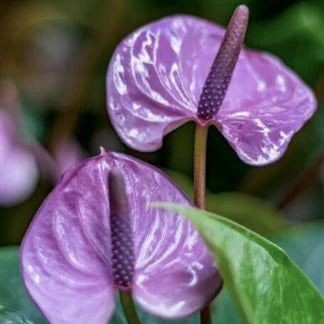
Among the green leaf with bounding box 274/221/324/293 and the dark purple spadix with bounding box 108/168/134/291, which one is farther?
the green leaf with bounding box 274/221/324/293

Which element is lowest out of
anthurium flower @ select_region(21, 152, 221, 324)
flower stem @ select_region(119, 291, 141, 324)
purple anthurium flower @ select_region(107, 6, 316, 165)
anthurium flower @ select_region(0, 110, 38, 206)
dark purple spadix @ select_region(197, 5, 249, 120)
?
anthurium flower @ select_region(0, 110, 38, 206)

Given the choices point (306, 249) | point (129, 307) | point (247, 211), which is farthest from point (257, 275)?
point (247, 211)

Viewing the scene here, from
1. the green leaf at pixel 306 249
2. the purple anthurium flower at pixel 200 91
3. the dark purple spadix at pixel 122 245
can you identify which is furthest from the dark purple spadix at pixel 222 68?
the green leaf at pixel 306 249

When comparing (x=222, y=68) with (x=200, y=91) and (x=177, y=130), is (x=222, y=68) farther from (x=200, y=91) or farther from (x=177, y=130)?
(x=177, y=130)

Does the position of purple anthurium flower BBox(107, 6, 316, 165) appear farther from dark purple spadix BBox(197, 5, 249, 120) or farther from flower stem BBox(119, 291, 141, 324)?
flower stem BBox(119, 291, 141, 324)

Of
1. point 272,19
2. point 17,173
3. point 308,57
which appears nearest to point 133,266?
point 17,173

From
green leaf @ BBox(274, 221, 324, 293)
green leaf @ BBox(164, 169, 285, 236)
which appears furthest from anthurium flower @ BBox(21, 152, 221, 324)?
green leaf @ BBox(164, 169, 285, 236)

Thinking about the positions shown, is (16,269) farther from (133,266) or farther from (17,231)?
(17,231)
